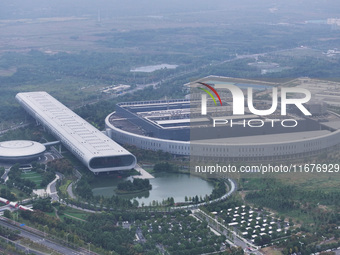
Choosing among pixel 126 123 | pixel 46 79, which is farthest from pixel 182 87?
pixel 126 123

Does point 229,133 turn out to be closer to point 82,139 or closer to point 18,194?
point 82,139

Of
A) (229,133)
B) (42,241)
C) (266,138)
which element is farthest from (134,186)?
(266,138)

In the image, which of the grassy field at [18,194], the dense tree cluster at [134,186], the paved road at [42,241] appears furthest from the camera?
the dense tree cluster at [134,186]

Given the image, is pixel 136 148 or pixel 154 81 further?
pixel 154 81

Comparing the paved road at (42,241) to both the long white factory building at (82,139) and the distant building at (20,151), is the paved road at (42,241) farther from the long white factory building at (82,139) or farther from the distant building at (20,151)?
the distant building at (20,151)

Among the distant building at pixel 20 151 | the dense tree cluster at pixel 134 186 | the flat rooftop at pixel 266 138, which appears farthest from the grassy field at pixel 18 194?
the flat rooftop at pixel 266 138

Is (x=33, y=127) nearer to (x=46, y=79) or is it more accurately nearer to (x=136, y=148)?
(x=136, y=148)

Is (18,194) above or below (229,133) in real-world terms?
below
